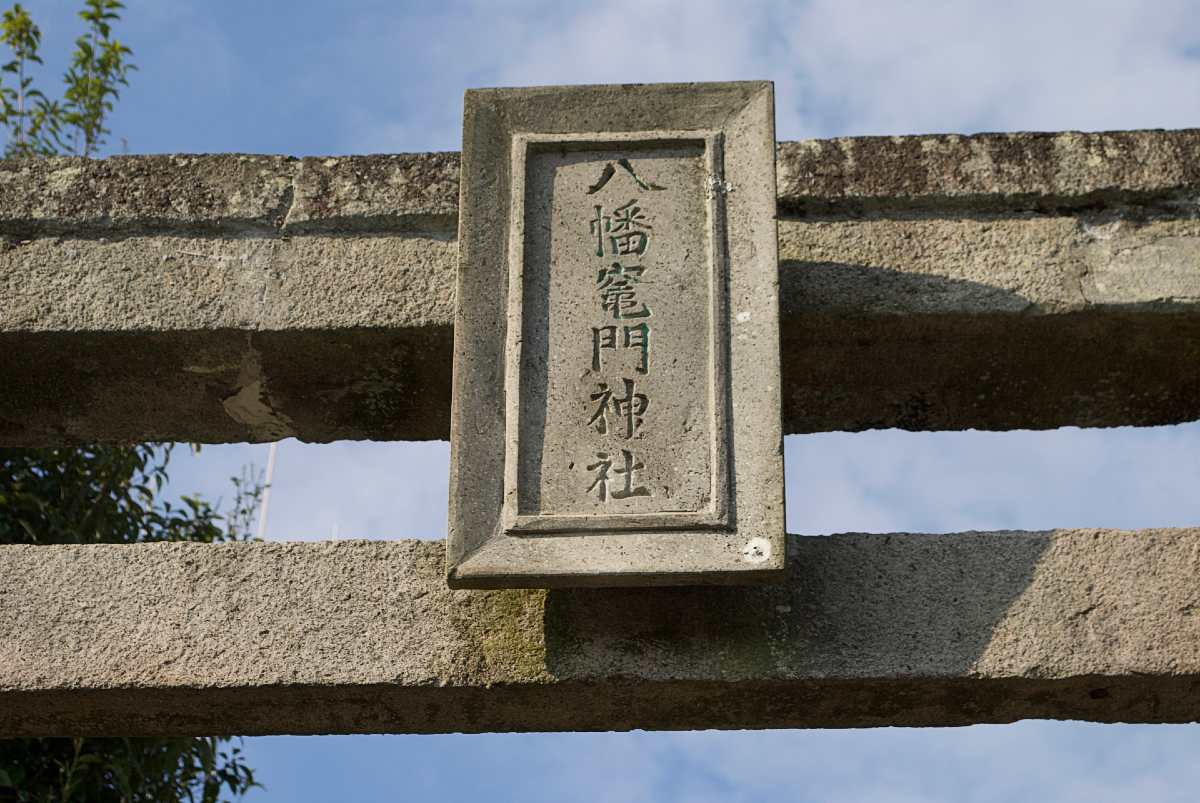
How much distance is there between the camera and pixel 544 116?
2355 millimetres

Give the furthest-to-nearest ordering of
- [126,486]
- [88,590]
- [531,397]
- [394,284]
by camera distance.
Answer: [126,486] < [394,284] < [88,590] < [531,397]

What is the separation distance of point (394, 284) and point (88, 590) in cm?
84

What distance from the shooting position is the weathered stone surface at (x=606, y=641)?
2.17m

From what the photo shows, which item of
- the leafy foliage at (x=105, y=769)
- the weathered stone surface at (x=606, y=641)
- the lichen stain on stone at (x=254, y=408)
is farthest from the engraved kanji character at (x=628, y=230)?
the leafy foliage at (x=105, y=769)

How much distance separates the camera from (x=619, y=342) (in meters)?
2.16

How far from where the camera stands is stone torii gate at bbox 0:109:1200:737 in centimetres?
219

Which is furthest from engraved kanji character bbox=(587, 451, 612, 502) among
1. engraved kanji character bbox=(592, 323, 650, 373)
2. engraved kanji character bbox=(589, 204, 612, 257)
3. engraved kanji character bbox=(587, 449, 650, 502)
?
engraved kanji character bbox=(589, 204, 612, 257)

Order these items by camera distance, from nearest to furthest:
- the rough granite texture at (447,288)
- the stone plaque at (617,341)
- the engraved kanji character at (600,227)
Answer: the stone plaque at (617,341) → the engraved kanji character at (600,227) → the rough granite texture at (447,288)

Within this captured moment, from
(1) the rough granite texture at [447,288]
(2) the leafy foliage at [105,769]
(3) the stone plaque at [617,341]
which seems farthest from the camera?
(2) the leafy foliage at [105,769]

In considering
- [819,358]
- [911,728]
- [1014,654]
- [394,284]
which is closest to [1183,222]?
[819,358]

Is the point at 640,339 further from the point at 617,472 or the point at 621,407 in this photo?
the point at 617,472

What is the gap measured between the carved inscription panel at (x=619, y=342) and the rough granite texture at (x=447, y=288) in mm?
289

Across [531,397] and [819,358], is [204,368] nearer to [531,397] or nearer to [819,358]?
[531,397]

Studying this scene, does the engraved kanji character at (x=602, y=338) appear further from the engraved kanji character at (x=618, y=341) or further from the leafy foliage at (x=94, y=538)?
the leafy foliage at (x=94, y=538)
